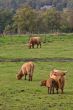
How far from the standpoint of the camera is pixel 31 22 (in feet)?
261

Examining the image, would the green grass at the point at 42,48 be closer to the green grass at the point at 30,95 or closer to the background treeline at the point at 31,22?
the green grass at the point at 30,95

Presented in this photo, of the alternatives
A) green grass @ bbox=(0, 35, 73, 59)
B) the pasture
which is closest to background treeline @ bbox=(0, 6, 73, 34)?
green grass @ bbox=(0, 35, 73, 59)

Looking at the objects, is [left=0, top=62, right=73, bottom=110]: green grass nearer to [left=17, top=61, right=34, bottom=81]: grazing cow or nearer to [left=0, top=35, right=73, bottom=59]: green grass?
[left=17, top=61, right=34, bottom=81]: grazing cow

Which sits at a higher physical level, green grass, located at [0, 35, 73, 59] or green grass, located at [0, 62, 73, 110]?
green grass, located at [0, 62, 73, 110]

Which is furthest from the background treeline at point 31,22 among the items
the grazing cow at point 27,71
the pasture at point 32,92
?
the grazing cow at point 27,71

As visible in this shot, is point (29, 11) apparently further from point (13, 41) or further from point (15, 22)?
point (13, 41)

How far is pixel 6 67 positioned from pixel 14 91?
9.58 m

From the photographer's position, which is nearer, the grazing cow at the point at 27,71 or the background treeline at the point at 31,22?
the grazing cow at the point at 27,71

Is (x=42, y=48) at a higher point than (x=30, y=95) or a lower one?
lower

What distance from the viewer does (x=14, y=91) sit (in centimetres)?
1884

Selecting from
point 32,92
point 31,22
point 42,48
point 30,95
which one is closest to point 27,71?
point 32,92

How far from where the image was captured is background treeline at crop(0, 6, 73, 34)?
79125 mm

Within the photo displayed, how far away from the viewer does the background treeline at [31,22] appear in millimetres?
79125

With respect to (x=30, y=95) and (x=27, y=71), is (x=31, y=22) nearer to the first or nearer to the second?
(x=27, y=71)
